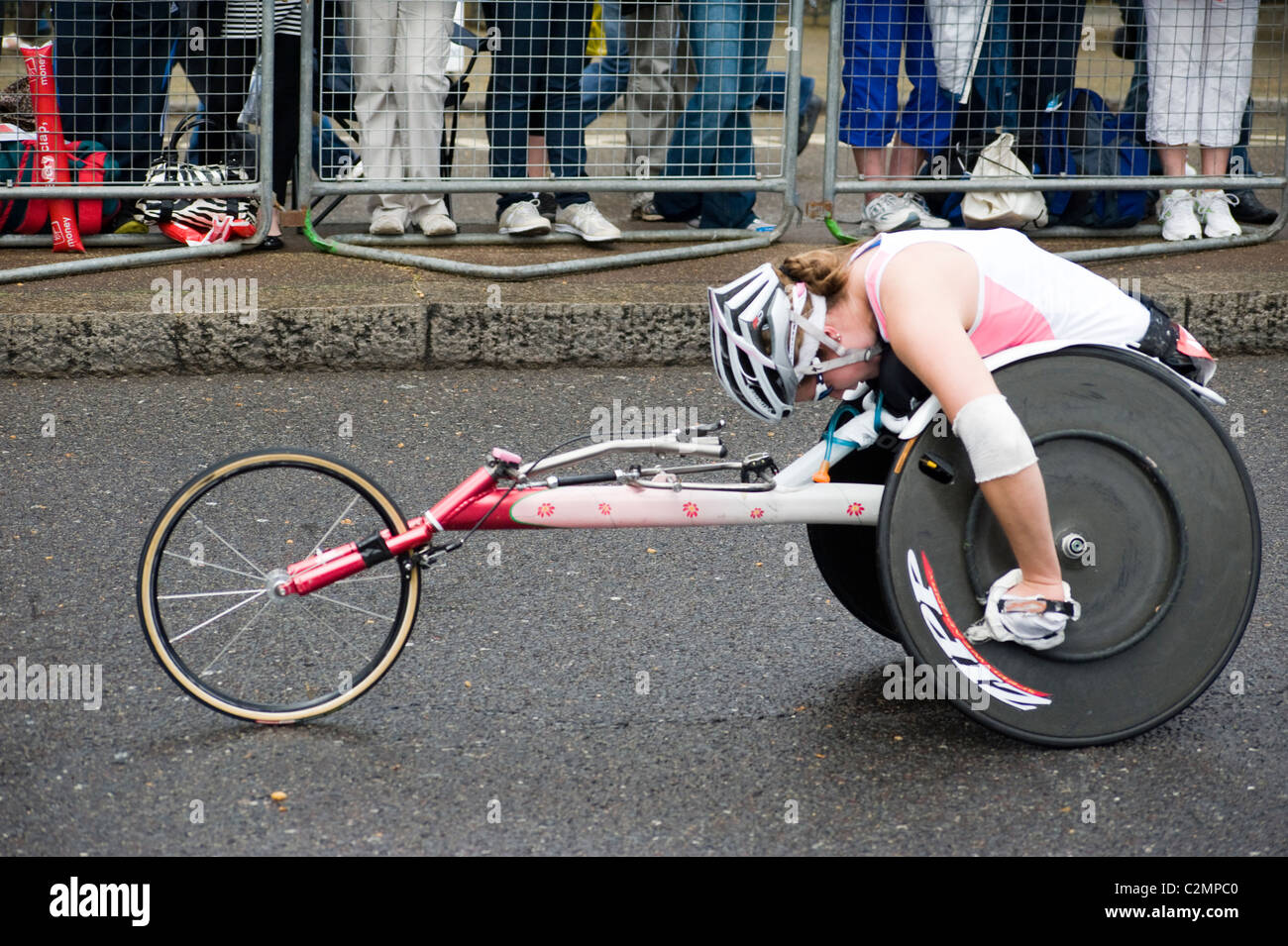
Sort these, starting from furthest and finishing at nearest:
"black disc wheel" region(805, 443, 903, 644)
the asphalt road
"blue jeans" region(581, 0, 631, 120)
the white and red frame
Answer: "blue jeans" region(581, 0, 631, 120) < "black disc wheel" region(805, 443, 903, 644) < the white and red frame < the asphalt road

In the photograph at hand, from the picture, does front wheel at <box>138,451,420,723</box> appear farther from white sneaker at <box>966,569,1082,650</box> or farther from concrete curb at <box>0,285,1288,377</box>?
concrete curb at <box>0,285,1288,377</box>

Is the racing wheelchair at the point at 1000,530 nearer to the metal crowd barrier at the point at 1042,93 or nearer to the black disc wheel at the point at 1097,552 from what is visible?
the black disc wheel at the point at 1097,552

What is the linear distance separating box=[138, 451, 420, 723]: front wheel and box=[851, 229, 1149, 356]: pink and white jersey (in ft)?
3.93

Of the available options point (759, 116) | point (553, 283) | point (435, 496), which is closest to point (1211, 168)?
point (759, 116)

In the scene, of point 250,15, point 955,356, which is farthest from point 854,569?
point 250,15

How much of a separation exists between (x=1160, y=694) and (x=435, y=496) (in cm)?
223

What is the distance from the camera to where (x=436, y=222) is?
668 cm

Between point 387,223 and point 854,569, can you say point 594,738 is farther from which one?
point 387,223

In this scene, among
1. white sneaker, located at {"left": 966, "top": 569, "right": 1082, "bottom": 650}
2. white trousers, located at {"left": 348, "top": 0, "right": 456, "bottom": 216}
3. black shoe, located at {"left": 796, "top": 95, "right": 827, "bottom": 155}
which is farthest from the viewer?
black shoe, located at {"left": 796, "top": 95, "right": 827, "bottom": 155}

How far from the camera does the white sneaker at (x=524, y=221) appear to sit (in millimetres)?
6691

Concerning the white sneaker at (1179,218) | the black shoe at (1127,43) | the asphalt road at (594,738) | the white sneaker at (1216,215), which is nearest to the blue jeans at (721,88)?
the black shoe at (1127,43)

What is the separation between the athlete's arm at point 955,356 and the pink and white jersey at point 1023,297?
0.04 meters

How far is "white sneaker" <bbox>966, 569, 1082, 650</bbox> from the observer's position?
308 centimetres

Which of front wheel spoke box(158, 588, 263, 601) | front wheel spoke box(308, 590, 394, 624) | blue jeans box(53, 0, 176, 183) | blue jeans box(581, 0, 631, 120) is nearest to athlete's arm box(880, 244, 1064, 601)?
front wheel spoke box(308, 590, 394, 624)
